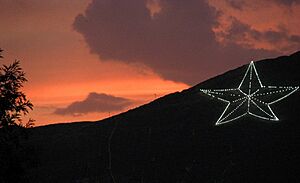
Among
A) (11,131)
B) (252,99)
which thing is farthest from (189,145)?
(11,131)

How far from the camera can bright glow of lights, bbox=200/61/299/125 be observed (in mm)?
55000

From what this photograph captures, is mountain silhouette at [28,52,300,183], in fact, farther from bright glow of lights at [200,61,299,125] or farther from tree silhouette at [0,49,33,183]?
tree silhouette at [0,49,33,183]

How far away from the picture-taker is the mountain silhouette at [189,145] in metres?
49.4

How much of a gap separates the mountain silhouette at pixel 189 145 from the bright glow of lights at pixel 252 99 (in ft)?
1.93

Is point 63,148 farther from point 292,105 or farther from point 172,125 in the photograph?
point 292,105

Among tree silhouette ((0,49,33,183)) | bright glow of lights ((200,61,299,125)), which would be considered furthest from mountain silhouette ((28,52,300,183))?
tree silhouette ((0,49,33,183))

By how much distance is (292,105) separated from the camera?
5534cm

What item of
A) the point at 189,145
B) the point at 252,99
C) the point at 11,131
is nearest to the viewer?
the point at 11,131

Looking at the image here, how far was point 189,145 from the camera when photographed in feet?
178

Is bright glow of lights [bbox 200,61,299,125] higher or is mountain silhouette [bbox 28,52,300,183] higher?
bright glow of lights [bbox 200,61,299,125]

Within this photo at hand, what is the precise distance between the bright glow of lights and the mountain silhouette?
59 centimetres

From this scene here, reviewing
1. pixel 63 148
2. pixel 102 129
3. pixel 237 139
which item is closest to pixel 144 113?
pixel 102 129

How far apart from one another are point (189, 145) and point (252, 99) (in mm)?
7044

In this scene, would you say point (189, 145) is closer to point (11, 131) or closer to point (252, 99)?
point (252, 99)
